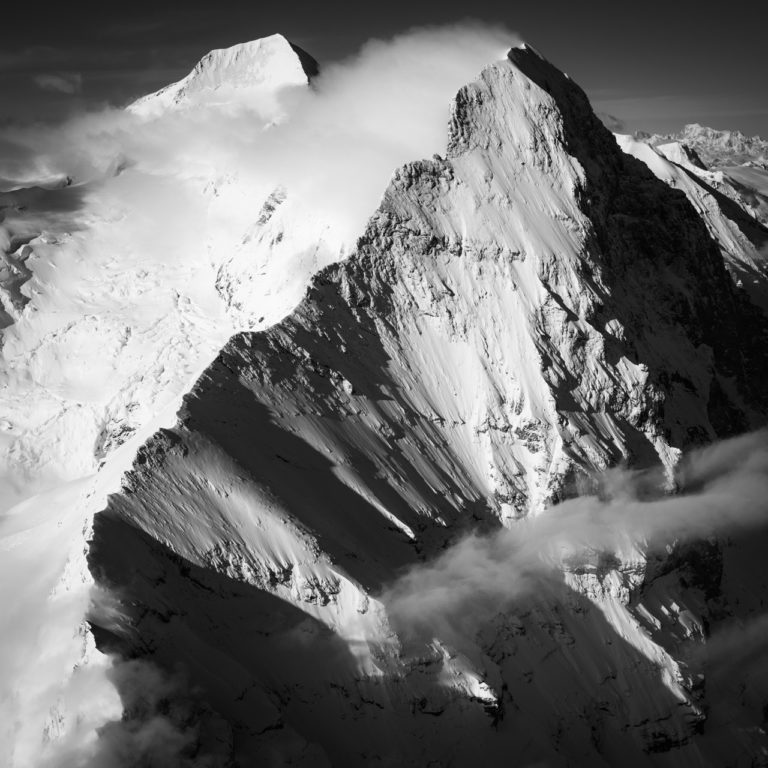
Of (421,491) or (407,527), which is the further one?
(421,491)

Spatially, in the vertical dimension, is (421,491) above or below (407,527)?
below

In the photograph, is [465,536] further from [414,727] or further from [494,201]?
[494,201]

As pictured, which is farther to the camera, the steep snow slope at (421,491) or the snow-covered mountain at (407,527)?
the steep snow slope at (421,491)

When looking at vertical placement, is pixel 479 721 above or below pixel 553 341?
below

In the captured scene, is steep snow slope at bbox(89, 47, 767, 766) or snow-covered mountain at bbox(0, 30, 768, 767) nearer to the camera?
snow-covered mountain at bbox(0, 30, 768, 767)

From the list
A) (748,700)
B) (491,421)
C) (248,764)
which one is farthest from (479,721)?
(748,700)
